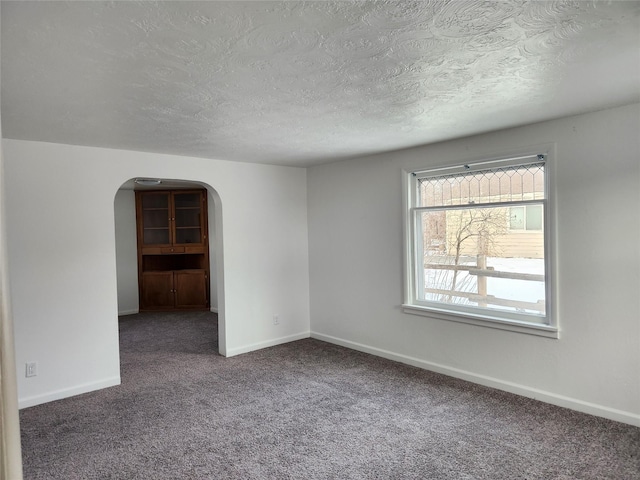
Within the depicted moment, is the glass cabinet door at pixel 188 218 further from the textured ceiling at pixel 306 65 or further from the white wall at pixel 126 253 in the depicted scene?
the textured ceiling at pixel 306 65

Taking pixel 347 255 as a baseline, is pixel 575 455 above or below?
below

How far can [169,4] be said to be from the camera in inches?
58.4

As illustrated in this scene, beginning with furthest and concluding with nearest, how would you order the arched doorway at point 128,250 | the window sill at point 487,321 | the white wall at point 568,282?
the arched doorway at point 128,250 < the window sill at point 487,321 < the white wall at point 568,282

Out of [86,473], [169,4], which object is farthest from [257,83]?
[86,473]

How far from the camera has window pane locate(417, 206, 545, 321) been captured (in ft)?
11.6

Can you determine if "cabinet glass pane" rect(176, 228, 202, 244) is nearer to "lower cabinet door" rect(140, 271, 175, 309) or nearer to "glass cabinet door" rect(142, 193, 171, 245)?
"glass cabinet door" rect(142, 193, 171, 245)

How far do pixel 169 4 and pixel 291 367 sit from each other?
Result: 11.8 ft

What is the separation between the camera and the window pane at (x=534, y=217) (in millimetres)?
3469

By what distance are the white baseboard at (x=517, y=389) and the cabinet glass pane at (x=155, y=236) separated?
4166 millimetres

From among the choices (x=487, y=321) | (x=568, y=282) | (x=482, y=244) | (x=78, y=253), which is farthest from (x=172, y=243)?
(x=568, y=282)

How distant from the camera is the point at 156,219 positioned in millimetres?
7465

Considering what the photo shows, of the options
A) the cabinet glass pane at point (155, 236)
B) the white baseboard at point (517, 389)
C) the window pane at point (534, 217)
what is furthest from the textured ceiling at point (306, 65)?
the cabinet glass pane at point (155, 236)

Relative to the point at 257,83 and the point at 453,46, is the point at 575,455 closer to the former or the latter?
the point at 453,46

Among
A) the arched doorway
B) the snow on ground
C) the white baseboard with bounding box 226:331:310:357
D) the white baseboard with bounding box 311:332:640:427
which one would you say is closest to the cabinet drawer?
the arched doorway
